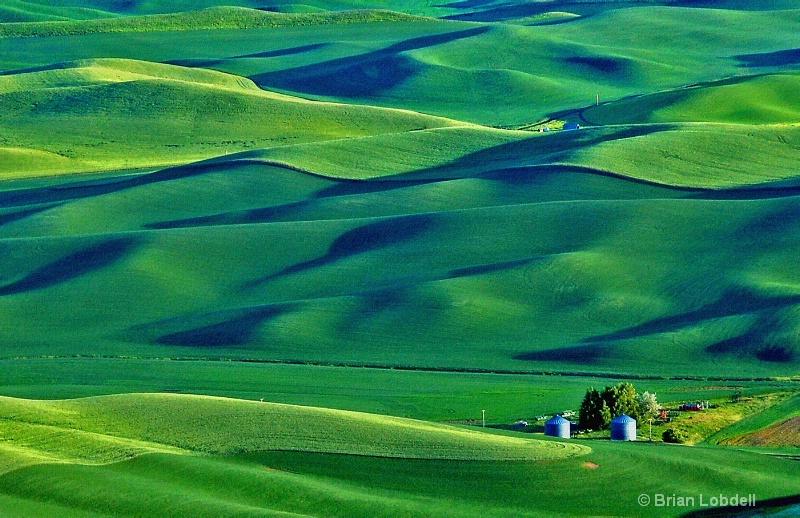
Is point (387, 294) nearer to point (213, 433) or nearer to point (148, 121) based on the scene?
point (213, 433)

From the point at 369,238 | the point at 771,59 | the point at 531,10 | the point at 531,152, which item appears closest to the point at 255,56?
the point at 531,10

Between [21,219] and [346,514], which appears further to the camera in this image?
[21,219]

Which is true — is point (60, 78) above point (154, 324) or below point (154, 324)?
above

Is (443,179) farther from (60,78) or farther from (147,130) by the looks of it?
(60,78)

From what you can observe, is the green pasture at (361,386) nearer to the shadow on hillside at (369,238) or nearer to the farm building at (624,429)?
the farm building at (624,429)

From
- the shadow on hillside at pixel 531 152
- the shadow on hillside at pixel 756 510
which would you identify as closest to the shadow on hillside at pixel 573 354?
the shadow on hillside at pixel 756 510

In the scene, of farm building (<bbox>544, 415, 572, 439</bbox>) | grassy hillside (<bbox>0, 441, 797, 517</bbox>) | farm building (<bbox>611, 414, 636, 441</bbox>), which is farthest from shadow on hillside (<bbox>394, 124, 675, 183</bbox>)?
grassy hillside (<bbox>0, 441, 797, 517</bbox>)

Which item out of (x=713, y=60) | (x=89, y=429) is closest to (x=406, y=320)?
(x=89, y=429)

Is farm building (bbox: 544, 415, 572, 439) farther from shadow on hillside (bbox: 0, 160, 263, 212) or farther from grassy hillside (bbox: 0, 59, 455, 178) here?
grassy hillside (bbox: 0, 59, 455, 178)
